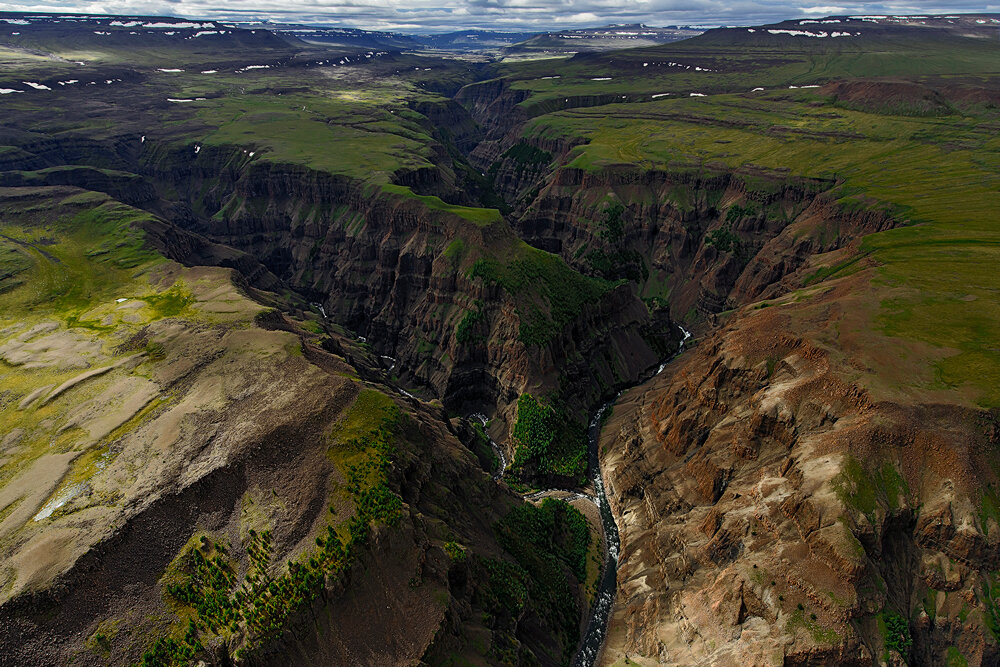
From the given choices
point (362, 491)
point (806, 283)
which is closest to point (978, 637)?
point (362, 491)

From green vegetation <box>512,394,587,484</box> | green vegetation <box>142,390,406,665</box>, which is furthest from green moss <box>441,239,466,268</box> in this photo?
green vegetation <box>142,390,406,665</box>

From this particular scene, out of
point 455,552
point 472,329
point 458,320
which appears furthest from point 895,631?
point 458,320

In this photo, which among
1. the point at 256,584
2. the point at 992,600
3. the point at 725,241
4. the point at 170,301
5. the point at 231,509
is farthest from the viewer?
the point at 725,241

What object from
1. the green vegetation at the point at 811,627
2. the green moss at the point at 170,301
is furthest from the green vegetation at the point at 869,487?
the green moss at the point at 170,301

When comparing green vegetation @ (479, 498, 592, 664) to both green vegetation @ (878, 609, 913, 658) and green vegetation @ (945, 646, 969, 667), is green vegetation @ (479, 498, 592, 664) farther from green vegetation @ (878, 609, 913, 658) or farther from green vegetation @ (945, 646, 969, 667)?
green vegetation @ (945, 646, 969, 667)

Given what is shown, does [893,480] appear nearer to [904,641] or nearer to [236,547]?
[904,641]

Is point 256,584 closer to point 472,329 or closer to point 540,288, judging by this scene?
point 472,329
